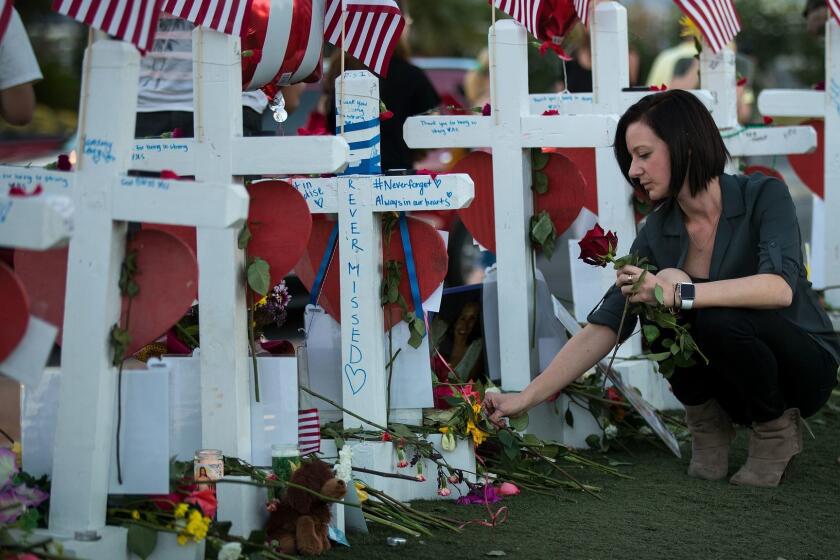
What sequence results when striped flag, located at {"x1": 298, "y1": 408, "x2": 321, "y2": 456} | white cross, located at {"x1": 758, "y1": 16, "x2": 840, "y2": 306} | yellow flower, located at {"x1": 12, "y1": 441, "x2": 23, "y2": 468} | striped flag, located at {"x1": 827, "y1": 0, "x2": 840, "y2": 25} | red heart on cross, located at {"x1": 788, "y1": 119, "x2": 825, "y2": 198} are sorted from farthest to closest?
red heart on cross, located at {"x1": 788, "y1": 119, "x2": 825, "y2": 198}, white cross, located at {"x1": 758, "y1": 16, "x2": 840, "y2": 306}, striped flag, located at {"x1": 827, "y1": 0, "x2": 840, "y2": 25}, striped flag, located at {"x1": 298, "y1": 408, "x2": 321, "y2": 456}, yellow flower, located at {"x1": 12, "y1": 441, "x2": 23, "y2": 468}

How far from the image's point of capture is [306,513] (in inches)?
113

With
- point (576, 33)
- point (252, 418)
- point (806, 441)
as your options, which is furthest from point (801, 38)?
point (252, 418)

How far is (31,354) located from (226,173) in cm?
79

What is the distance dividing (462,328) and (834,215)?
1.98m

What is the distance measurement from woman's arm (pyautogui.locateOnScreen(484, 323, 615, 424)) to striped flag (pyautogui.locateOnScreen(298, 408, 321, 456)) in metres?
0.60

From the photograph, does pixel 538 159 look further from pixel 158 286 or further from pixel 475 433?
pixel 158 286

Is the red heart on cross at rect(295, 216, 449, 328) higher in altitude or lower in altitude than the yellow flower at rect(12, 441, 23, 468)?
higher

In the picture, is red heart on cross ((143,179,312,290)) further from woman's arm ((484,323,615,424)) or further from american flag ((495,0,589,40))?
american flag ((495,0,589,40))

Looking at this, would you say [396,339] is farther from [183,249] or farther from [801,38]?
Answer: [801,38]

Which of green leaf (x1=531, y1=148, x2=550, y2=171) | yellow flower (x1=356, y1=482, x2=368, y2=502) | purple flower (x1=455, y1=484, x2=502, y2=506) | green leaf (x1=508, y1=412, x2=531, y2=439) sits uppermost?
green leaf (x1=531, y1=148, x2=550, y2=171)

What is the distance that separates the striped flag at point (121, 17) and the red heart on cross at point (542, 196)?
166 cm

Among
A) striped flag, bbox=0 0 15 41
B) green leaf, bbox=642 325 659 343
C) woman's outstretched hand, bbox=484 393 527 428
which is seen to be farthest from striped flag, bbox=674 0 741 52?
striped flag, bbox=0 0 15 41

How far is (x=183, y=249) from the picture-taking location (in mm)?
2598

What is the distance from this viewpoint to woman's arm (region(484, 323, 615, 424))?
3514 mm
